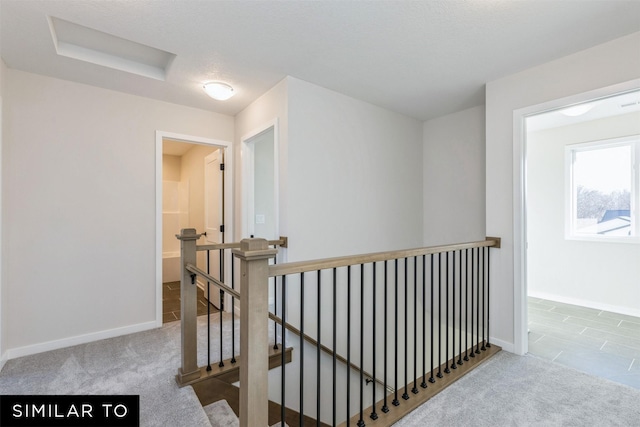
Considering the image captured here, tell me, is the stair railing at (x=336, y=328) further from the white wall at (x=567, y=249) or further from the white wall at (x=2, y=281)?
the white wall at (x=567, y=249)

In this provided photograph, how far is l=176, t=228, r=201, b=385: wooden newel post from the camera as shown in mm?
2092

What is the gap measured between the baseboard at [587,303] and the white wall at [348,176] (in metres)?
2.25

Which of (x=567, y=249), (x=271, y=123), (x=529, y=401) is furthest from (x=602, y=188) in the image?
(x=271, y=123)

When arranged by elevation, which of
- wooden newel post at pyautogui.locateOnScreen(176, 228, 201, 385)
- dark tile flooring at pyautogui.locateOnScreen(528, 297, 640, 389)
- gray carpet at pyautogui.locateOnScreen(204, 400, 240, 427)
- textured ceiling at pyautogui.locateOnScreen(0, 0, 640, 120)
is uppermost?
textured ceiling at pyautogui.locateOnScreen(0, 0, 640, 120)

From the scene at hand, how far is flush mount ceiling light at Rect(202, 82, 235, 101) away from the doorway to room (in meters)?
3.38

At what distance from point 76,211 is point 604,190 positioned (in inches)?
242

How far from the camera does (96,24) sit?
1979 millimetres

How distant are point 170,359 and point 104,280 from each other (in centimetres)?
114

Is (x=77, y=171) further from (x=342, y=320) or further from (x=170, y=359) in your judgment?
(x=342, y=320)

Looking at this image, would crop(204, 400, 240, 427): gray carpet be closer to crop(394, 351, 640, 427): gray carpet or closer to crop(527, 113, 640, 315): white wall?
crop(394, 351, 640, 427): gray carpet

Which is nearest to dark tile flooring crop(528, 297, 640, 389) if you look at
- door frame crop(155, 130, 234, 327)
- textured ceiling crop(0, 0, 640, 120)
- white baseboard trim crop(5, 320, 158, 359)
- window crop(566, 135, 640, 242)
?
window crop(566, 135, 640, 242)

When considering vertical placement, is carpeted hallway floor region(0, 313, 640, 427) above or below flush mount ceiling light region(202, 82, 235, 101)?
below

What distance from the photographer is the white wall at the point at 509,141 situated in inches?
91.7

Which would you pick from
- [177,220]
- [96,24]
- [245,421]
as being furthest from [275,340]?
[177,220]
